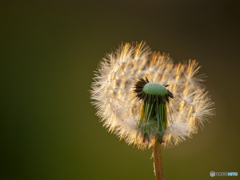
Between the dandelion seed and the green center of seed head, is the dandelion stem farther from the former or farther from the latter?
the green center of seed head

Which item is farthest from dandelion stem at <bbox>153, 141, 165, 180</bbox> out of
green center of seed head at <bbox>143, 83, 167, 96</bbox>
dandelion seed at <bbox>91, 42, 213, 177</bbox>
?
green center of seed head at <bbox>143, 83, 167, 96</bbox>

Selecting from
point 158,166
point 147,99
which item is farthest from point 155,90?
point 158,166

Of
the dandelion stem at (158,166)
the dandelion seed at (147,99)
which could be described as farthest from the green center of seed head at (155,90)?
the dandelion stem at (158,166)

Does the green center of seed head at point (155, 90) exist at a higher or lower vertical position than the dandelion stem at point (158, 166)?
higher

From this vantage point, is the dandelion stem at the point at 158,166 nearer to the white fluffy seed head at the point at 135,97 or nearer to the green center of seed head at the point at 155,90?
the white fluffy seed head at the point at 135,97

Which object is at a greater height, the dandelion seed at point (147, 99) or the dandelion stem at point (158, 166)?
the dandelion seed at point (147, 99)

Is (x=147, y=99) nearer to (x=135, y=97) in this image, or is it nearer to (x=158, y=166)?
(x=135, y=97)

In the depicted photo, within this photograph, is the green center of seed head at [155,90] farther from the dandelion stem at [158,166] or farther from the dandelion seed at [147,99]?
the dandelion stem at [158,166]
